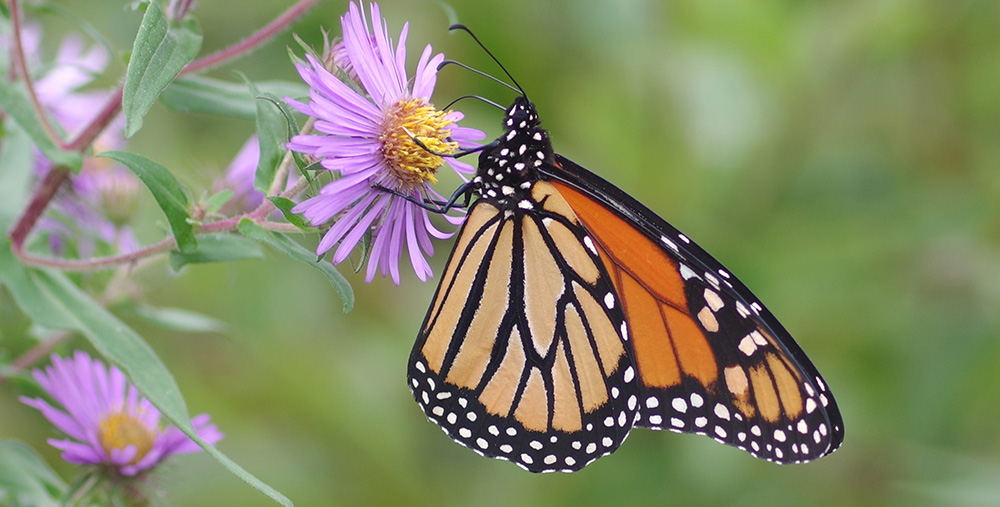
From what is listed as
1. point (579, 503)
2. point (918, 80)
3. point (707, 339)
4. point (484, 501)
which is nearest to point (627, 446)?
point (579, 503)

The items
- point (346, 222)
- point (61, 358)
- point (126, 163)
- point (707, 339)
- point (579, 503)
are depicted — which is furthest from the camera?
point (579, 503)

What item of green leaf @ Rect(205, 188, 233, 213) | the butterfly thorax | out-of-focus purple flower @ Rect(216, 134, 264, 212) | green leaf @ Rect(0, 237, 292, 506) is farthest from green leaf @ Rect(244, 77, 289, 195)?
out-of-focus purple flower @ Rect(216, 134, 264, 212)

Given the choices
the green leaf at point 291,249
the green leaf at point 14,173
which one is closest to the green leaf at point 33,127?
the green leaf at point 14,173

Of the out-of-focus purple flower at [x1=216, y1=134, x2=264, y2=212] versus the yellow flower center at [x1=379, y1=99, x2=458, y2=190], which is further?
the out-of-focus purple flower at [x1=216, y1=134, x2=264, y2=212]

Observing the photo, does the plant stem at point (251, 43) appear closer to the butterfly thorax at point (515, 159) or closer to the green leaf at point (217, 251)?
the green leaf at point (217, 251)

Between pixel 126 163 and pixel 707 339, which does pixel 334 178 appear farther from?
pixel 707 339

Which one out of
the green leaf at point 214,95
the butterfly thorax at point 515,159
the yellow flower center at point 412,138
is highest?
the butterfly thorax at point 515,159

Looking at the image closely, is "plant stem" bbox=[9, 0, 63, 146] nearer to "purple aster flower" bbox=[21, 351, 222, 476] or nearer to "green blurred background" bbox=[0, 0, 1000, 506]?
"purple aster flower" bbox=[21, 351, 222, 476]
